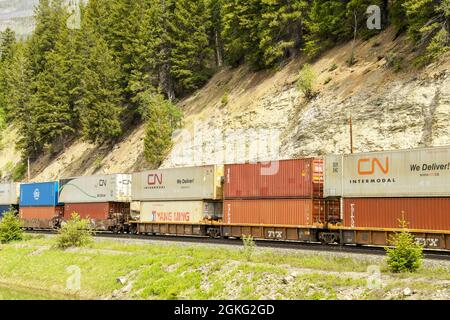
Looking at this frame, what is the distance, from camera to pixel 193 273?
2378cm

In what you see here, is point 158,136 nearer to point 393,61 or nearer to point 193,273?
point 393,61

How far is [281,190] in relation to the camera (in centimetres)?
3077

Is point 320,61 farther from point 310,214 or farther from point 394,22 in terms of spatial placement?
point 310,214

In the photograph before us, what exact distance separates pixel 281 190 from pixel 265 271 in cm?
969

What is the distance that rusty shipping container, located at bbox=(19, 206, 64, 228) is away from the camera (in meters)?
48.8

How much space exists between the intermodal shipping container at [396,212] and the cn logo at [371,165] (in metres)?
1.33

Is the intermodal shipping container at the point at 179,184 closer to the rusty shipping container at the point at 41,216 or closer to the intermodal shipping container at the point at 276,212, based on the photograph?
the intermodal shipping container at the point at 276,212

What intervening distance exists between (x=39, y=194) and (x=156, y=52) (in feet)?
90.7

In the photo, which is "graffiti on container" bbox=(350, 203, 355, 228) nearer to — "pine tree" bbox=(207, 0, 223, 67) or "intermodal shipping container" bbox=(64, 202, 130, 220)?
"intermodal shipping container" bbox=(64, 202, 130, 220)

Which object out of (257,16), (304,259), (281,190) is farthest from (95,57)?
(304,259)

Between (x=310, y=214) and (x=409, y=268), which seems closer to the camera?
(x=409, y=268)

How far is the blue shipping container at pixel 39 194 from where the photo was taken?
4900 centimetres

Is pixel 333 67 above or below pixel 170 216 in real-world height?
above

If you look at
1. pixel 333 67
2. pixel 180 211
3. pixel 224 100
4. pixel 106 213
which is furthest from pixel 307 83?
pixel 106 213
